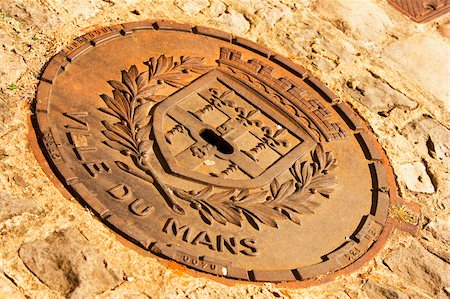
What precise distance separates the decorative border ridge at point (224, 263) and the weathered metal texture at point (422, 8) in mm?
1272

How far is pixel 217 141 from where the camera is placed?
3.10 meters

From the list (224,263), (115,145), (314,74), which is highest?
(314,74)

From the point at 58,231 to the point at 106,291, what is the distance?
32 cm

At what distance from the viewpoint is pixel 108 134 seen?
290 cm

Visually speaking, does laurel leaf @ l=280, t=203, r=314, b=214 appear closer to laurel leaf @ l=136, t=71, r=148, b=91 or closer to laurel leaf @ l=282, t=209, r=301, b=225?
laurel leaf @ l=282, t=209, r=301, b=225

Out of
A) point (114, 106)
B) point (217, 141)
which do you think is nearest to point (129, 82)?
point (114, 106)

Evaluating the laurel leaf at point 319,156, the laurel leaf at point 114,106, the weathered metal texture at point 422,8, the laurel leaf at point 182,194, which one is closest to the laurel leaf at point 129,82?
the laurel leaf at point 114,106

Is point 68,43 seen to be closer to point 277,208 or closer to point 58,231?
point 58,231

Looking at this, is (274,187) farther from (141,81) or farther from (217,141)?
(141,81)

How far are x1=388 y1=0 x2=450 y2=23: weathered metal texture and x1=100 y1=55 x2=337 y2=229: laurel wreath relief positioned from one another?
179 cm

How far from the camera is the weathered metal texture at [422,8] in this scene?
452cm

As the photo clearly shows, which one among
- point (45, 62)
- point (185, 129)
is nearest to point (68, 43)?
point (45, 62)

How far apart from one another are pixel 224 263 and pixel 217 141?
0.70 metres

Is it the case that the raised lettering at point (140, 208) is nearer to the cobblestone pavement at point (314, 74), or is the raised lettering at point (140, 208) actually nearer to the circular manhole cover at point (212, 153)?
the circular manhole cover at point (212, 153)
